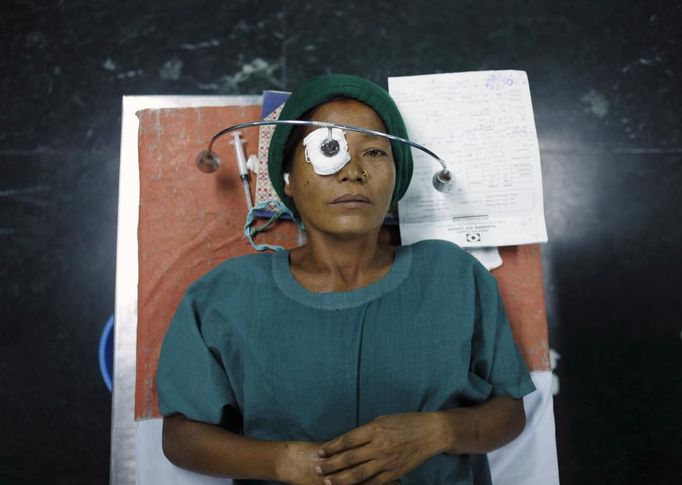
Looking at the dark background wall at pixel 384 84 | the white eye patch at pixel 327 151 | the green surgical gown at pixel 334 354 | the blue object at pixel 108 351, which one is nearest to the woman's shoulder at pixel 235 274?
the green surgical gown at pixel 334 354

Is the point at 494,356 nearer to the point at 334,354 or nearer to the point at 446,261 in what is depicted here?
the point at 446,261

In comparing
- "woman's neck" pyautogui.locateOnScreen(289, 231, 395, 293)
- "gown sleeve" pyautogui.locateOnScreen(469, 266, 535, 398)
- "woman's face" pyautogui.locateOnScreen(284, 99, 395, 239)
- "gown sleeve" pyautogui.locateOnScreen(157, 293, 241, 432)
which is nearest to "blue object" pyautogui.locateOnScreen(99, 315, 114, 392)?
"gown sleeve" pyautogui.locateOnScreen(157, 293, 241, 432)

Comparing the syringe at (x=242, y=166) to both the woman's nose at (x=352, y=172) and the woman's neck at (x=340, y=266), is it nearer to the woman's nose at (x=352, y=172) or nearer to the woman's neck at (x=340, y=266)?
the woman's neck at (x=340, y=266)

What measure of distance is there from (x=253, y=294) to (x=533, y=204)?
0.75 metres

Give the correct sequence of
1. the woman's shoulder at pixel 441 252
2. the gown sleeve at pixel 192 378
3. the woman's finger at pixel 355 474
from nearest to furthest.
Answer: the woman's finger at pixel 355 474
the gown sleeve at pixel 192 378
the woman's shoulder at pixel 441 252

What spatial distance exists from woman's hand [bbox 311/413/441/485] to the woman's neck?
306mm

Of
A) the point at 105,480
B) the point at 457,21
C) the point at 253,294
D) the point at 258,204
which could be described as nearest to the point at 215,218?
the point at 258,204

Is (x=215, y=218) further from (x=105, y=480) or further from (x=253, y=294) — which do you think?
(x=105, y=480)

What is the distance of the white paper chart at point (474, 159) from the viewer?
4.70ft

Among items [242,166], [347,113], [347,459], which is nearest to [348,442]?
[347,459]

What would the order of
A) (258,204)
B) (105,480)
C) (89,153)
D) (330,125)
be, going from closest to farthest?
1. (330,125)
2. (258,204)
3. (105,480)
4. (89,153)

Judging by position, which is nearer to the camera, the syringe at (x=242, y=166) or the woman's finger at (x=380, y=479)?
the woman's finger at (x=380, y=479)

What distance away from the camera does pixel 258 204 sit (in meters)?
1.42

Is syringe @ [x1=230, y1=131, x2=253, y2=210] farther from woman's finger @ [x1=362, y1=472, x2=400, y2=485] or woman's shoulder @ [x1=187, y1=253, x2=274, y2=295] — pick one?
woman's finger @ [x1=362, y1=472, x2=400, y2=485]
